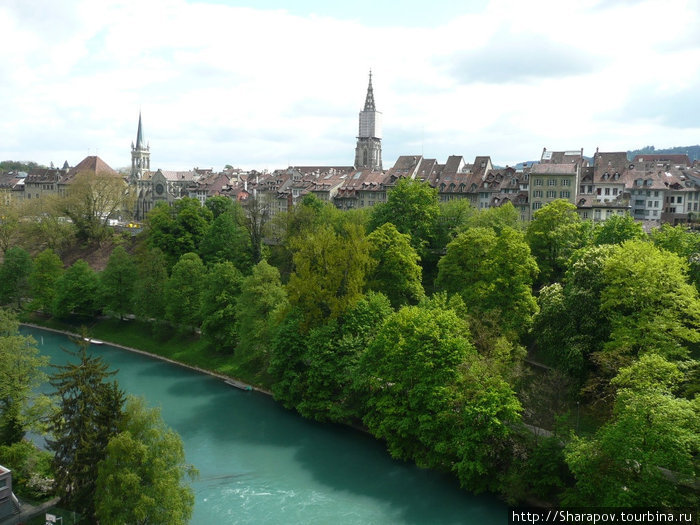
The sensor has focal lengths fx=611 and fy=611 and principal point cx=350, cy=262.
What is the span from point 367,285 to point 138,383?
19116 mm

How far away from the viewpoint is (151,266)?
2350 inches

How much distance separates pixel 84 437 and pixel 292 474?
465 inches

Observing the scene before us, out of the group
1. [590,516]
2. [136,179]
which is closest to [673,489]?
[590,516]

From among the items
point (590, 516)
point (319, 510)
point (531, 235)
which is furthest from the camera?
point (531, 235)

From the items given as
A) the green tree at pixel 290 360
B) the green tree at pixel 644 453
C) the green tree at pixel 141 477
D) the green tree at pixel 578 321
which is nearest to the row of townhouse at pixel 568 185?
the green tree at pixel 578 321

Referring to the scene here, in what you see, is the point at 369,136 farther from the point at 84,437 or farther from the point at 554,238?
the point at 84,437

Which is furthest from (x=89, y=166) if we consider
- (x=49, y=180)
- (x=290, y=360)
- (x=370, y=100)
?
(x=290, y=360)

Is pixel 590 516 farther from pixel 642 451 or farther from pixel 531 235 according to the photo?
pixel 531 235

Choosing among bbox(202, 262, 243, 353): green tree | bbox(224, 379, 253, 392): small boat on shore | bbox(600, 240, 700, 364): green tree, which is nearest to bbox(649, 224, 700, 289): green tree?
bbox(600, 240, 700, 364): green tree

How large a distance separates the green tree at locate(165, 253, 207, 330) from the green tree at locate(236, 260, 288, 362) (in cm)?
906

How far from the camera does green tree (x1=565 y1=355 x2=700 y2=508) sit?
21.6 m

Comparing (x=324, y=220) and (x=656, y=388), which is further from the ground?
(x=324, y=220)

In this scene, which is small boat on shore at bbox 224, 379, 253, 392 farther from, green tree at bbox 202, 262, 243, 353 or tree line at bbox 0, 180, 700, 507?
green tree at bbox 202, 262, 243, 353

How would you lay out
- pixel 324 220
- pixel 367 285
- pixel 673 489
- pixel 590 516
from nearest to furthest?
pixel 673 489 < pixel 590 516 < pixel 367 285 < pixel 324 220
